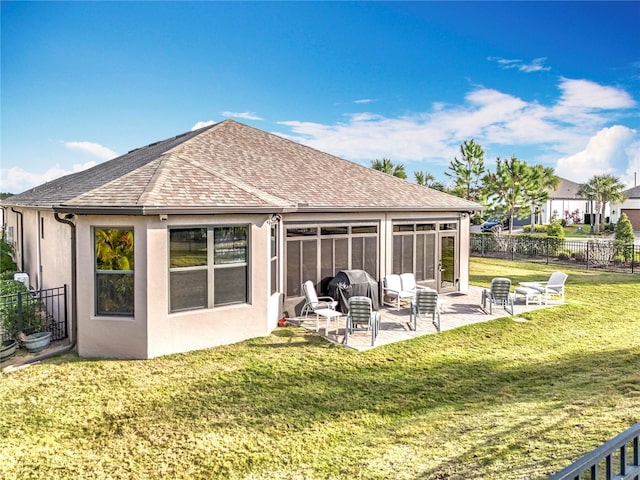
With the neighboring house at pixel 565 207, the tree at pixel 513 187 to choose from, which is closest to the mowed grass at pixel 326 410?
the tree at pixel 513 187

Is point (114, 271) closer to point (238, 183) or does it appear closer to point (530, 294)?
point (238, 183)

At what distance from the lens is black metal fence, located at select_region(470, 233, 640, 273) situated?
2238 centimetres

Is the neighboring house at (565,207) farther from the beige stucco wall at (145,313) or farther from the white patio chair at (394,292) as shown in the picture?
the beige stucco wall at (145,313)

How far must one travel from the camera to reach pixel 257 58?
24.2 meters

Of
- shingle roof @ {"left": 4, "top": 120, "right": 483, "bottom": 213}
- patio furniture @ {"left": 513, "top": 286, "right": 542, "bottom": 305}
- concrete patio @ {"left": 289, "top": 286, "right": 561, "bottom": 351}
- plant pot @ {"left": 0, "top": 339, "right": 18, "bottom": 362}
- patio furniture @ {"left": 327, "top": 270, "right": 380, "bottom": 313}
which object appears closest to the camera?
plant pot @ {"left": 0, "top": 339, "right": 18, "bottom": 362}

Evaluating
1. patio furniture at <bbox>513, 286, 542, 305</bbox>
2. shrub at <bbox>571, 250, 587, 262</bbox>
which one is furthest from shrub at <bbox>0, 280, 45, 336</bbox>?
shrub at <bbox>571, 250, 587, 262</bbox>

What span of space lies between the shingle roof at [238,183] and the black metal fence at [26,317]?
7.44ft

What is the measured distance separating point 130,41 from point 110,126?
1012 centimetres

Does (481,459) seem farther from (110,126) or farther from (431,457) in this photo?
(110,126)

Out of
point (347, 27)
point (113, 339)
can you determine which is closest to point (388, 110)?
point (347, 27)

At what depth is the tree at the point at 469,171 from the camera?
38688 millimetres

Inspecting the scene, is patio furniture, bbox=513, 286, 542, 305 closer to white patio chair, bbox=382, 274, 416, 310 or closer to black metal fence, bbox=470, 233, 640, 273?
white patio chair, bbox=382, 274, 416, 310

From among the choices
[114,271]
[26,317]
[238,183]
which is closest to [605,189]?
[238,183]

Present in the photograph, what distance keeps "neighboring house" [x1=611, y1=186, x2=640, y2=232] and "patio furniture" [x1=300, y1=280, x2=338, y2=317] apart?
52.7m
